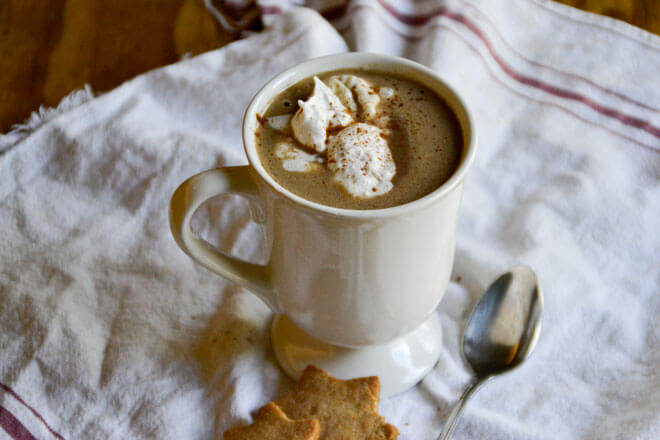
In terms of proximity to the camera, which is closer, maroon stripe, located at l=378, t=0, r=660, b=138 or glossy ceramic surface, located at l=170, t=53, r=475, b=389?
glossy ceramic surface, located at l=170, t=53, r=475, b=389

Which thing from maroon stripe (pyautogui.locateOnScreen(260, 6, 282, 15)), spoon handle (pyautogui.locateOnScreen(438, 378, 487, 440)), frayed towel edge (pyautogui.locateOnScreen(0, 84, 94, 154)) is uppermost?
maroon stripe (pyautogui.locateOnScreen(260, 6, 282, 15))

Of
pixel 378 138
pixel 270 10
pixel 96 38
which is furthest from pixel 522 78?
pixel 96 38

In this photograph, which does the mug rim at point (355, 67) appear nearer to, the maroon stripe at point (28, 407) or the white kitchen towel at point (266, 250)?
the white kitchen towel at point (266, 250)

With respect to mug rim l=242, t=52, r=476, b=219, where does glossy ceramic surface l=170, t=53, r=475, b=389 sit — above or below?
below

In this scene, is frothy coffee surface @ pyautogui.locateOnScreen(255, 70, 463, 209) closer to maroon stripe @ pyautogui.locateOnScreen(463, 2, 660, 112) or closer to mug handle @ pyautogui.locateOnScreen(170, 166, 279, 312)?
mug handle @ pyautogui.locateOnScreen(170, 166, 279, 312)

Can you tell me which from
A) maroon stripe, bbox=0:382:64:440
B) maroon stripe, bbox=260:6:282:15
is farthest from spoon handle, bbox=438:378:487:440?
maroon stripe, bbox=260:6:282:15

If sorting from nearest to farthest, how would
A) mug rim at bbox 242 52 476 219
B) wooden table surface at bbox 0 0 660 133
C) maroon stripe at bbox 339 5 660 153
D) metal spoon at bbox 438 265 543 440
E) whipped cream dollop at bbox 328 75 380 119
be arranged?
mug rim at bbox 242 52 476 219
whipped cream dollop at bbox 328 75 380 119
metal spoon at bbox 438 265 543 440
maroon stripe at bbox 339 5 660 153
wooden table surface at bbox 0 0 660 133

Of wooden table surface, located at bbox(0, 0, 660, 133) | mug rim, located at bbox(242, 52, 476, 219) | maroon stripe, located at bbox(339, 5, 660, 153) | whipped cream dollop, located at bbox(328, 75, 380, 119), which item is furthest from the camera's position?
wooden table surface, located at bbox(0, 0, 660, 133)
